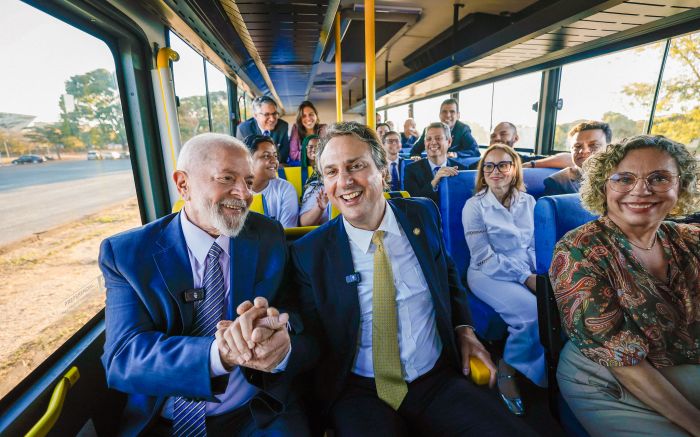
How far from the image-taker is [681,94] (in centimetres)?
343

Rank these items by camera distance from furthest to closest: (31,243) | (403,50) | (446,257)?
1. (403,50)
2. (446,257)
3. (31,243)

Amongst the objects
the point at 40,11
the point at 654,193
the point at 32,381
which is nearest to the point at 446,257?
the point at 654,193

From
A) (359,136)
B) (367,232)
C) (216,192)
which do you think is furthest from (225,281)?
(359,136)

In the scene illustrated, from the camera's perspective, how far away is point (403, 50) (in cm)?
812

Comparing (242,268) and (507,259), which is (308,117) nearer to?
(507,259)

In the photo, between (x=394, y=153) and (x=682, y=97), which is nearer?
(x=682, y=97)

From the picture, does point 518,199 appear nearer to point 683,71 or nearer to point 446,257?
point 446,257

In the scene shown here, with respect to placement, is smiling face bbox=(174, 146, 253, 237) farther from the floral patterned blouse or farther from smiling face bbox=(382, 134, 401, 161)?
smiling face bbox=(382, 134, 401, 161)

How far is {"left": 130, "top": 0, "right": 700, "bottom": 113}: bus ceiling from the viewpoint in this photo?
2.75m

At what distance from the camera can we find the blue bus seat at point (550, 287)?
1512 mm

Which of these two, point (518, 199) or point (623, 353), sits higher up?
point (518, 199)

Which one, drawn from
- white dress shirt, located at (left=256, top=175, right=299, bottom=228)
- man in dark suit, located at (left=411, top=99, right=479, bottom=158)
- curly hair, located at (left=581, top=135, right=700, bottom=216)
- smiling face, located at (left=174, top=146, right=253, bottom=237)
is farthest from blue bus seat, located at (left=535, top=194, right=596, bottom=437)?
man in dark suit, located at (left=411, top=99, right=479, bottom=158)

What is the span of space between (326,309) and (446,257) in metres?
0.74

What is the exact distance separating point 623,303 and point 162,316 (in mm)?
1895
